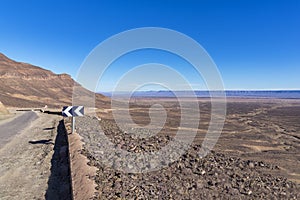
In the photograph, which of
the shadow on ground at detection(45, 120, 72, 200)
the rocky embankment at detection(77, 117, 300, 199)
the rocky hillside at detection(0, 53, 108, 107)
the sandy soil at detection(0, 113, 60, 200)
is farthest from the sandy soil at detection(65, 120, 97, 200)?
the rocky hillside at detection(0, 53, 108, 107)

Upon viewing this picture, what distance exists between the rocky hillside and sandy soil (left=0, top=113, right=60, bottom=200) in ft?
170

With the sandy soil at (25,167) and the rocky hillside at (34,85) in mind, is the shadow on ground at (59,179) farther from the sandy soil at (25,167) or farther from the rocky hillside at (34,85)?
the rocky hillside at (34,85)

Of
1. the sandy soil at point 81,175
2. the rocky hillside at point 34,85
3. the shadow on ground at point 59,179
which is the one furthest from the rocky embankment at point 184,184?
the rocky hillside at point 34,85

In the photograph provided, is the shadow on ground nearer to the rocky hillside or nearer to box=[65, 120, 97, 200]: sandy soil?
box=[65, 120, 97, 200]: sandy soil

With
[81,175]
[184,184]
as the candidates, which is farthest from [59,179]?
[184,184]

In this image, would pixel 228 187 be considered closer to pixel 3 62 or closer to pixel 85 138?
pixel 85 138

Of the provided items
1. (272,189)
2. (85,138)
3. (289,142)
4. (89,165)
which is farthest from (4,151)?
(289,142)

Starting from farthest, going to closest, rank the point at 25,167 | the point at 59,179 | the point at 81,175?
the point at 25,167 → the point at 59,179 → the point at 81,175

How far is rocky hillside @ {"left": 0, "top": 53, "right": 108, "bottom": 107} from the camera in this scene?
219 feet

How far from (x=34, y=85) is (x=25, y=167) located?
81.8 metres

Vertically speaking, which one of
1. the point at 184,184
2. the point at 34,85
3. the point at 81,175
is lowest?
the point at 184,184

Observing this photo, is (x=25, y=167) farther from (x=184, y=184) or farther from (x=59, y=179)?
(x=184, y=184)

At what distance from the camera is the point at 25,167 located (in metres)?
8.38

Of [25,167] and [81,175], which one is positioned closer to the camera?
[81,175]
